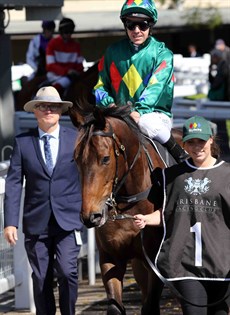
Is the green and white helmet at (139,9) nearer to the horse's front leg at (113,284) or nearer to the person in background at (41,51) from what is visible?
the horse's front leg at (113,284)

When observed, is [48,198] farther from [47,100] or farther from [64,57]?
[64,57]

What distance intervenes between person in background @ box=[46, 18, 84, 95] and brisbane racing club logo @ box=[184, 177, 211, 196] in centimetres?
971

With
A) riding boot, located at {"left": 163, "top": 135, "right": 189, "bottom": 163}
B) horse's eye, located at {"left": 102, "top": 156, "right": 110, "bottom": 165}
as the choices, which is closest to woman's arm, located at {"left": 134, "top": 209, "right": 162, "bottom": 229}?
horse's eye, located at {"left": 102, "top": 156, "right": 110, "bottom": 165}

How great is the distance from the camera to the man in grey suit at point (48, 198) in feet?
22.5

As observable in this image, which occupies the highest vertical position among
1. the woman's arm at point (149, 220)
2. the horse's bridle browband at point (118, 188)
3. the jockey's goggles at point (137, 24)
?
the jockey's goggles at point (137, 24)

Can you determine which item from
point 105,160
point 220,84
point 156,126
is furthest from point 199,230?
point 220,84

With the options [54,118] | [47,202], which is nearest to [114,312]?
[47,202]

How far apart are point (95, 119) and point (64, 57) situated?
31.9 feet

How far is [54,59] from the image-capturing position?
52.0 feet

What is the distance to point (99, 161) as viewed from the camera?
6.04m

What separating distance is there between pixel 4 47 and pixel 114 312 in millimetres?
6509

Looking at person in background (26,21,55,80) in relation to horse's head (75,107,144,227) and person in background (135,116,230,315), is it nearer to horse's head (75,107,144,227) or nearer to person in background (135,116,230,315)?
horse's head (75,107,144,227)

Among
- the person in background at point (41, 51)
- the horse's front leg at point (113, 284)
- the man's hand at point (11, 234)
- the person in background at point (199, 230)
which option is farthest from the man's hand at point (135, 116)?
the person in background at point (41, 51)

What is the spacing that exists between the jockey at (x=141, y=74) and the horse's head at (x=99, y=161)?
485 mm
